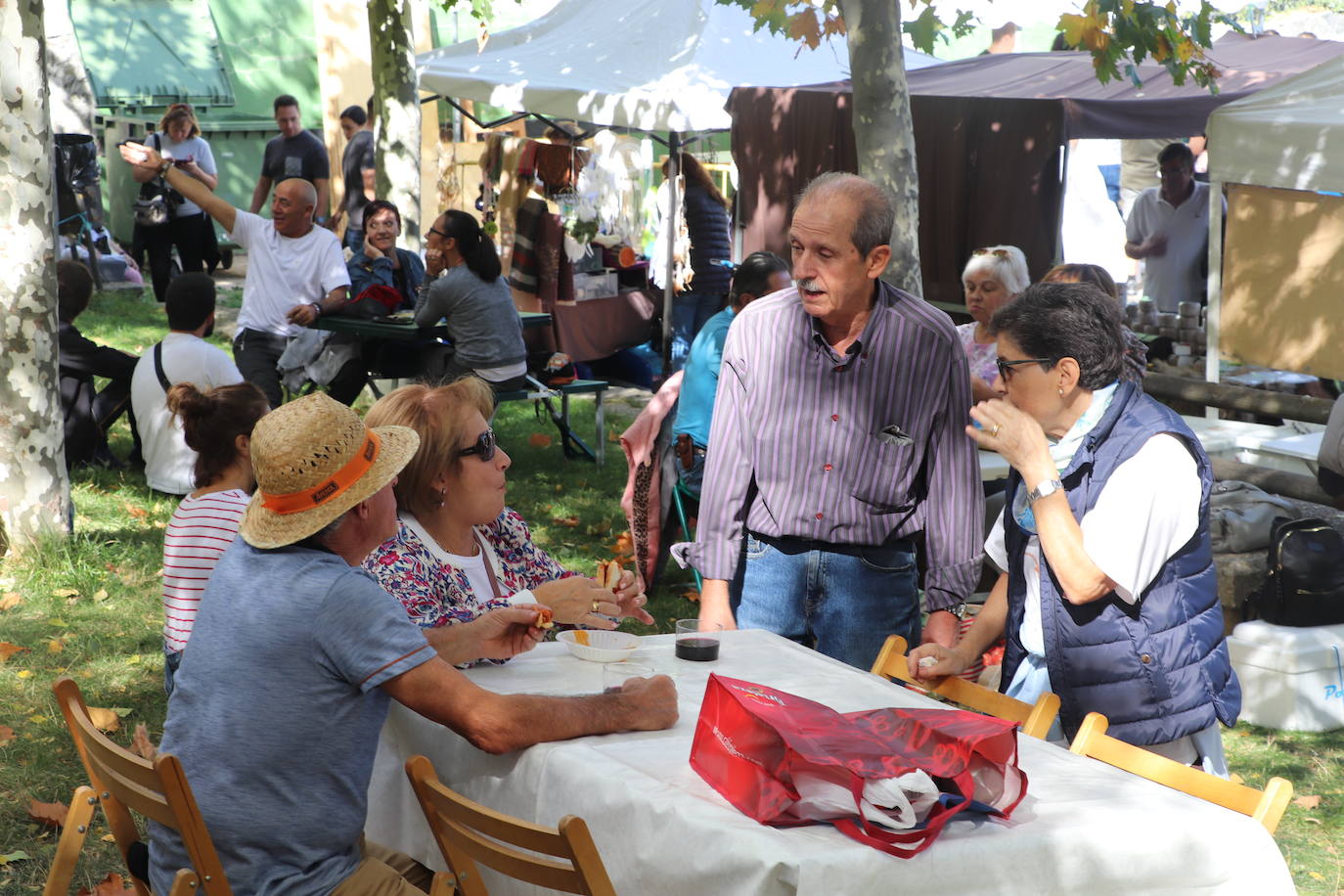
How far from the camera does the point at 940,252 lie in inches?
532

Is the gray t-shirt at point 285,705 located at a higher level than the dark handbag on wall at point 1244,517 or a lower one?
higher

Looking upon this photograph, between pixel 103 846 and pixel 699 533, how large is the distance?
7.12 feet

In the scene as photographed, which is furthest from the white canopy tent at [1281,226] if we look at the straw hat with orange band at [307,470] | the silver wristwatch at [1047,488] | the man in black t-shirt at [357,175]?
the man in black t-shirt at [357,175]

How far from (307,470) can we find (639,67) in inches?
405

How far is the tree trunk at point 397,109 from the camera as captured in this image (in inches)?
501

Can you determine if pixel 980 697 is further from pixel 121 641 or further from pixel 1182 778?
pixel 121 641

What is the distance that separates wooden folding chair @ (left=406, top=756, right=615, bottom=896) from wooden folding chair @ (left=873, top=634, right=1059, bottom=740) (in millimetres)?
1173

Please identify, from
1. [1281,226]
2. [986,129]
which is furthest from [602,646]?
[986,129]

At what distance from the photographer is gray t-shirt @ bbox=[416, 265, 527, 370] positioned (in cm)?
932

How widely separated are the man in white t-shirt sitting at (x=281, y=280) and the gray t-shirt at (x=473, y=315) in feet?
2.35

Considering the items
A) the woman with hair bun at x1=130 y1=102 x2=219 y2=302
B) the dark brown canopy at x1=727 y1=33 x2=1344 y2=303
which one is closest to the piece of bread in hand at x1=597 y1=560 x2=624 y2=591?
the dark brown canopy at x1=727 y1=33 x2=1344 y2=303

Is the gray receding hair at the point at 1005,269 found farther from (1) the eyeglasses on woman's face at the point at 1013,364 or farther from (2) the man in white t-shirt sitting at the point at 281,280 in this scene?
(2) the man in white t-shirt sitting at the point at 281,280

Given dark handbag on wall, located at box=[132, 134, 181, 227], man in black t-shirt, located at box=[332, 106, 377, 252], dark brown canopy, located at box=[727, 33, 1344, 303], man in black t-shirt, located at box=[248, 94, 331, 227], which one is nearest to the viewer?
dark brown canopy, located at box=[727, 33, 1344, 303]

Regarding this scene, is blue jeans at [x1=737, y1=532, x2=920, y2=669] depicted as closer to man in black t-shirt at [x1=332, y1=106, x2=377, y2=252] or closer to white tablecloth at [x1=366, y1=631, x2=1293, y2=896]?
white tablecloth at [x1=366, y1=631, x2=1293, y2=896]
